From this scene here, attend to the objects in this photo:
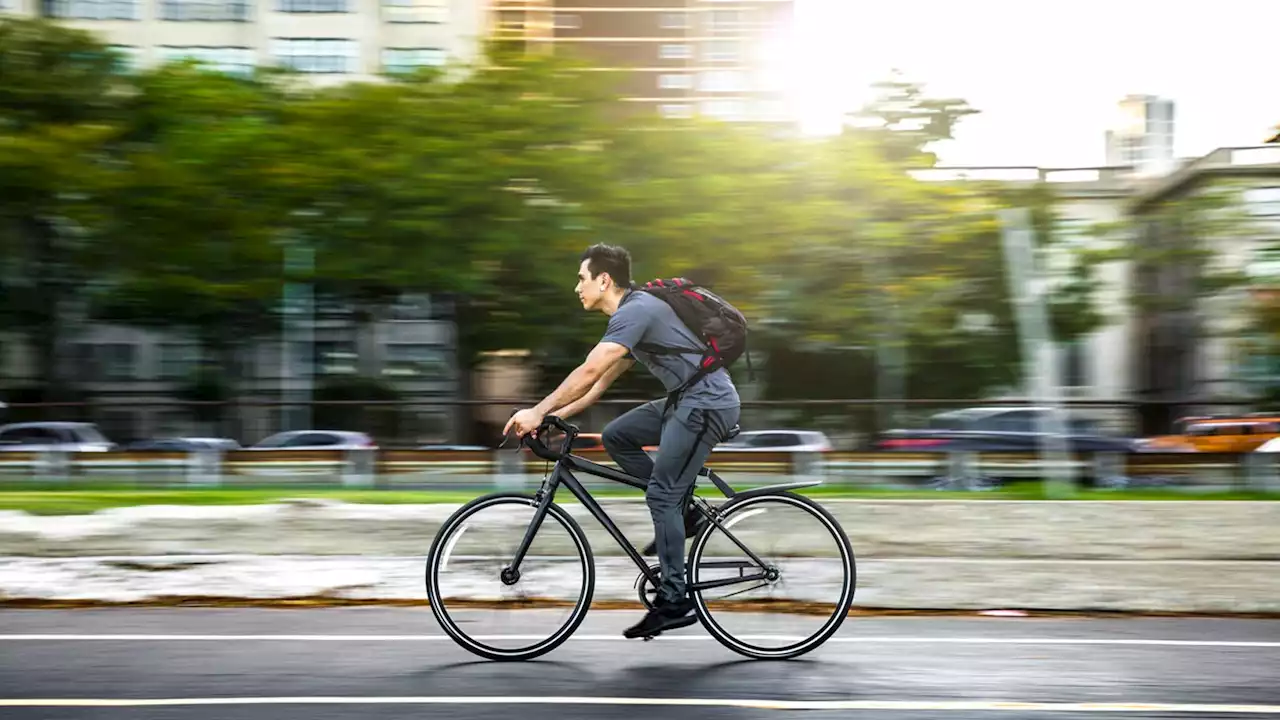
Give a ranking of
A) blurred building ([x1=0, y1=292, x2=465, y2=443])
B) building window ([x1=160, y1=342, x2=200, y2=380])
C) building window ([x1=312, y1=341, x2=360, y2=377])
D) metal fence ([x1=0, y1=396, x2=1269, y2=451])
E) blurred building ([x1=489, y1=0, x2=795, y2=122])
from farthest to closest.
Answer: blurred building ([x1=489, y1=0, x2=795, y2=122]) → building window ([x1=160, y1=342, x2=200, y2=380]) → building window ([x1=312, y1=341, x2=360, y2=377]) → blurred building ([x1=0, y1=292, x2=465, y2=443]) → metal fence ([x1=0, y1=396, x2=1269, y2=451])

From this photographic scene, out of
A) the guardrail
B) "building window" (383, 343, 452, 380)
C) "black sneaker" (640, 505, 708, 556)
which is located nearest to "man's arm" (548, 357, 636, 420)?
"black sneaker" (640, 505, 708, 556)

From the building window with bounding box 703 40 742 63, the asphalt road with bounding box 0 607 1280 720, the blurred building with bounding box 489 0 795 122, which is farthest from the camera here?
the building window with bounding box 703 40 742 63

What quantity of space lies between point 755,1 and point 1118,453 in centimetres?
10774

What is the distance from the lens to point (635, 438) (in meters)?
6.53

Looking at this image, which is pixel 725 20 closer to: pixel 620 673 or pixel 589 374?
pixel 589 374

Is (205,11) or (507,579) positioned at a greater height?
(205,11)

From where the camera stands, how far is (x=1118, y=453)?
13.0m

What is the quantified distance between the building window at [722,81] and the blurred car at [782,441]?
9922 cm

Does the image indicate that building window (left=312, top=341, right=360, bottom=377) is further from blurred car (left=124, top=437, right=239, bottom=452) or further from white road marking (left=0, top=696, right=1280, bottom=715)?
white road marking (left=0, top=696, right=1280, bottom=715)

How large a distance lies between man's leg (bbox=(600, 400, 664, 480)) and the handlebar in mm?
162

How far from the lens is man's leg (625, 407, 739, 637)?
638cm

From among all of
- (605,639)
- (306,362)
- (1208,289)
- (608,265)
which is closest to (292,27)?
(306,362)

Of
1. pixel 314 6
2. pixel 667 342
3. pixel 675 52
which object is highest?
pixel 675 52

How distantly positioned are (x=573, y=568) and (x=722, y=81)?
352ft
